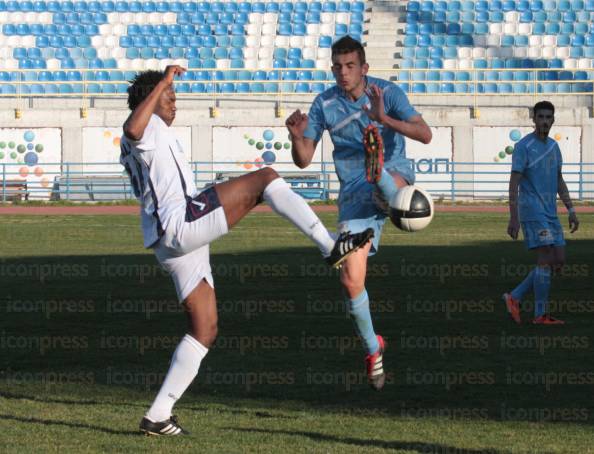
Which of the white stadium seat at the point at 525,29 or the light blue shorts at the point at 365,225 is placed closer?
the light blue shorts at the point at 365,225

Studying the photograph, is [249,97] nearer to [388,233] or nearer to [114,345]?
[388,233]

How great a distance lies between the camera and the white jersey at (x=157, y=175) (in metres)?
5.76

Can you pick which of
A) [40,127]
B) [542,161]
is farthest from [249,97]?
[542,161]

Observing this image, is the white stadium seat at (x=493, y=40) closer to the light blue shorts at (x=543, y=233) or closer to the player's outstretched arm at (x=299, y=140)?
the light blue shorts at (x=543, y=233)

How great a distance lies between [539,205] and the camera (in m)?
10.4

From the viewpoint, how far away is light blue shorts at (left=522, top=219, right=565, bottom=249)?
1045 centimetres

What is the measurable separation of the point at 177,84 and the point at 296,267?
71.1 ft

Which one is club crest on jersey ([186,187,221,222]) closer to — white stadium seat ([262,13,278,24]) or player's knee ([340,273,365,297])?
player's knee ([340,273,365,297])

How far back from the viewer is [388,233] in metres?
22.7

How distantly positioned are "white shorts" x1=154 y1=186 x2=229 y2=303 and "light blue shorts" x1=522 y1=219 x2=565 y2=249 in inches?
204

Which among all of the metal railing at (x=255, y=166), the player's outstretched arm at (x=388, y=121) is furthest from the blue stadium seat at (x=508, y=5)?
the player's outstretched arm at (x=388, y=121)

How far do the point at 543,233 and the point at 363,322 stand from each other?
386 cm

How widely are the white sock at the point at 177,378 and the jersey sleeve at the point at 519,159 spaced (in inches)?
208

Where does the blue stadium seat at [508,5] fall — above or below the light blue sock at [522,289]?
above
